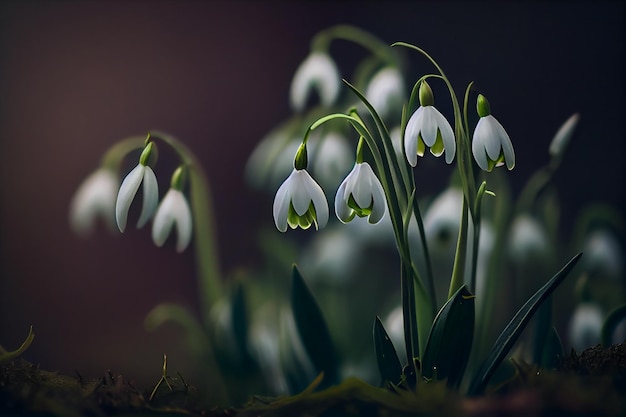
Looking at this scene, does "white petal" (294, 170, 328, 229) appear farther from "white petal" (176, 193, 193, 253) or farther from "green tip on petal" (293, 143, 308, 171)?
"white petal" (176, 193, 193, 253)

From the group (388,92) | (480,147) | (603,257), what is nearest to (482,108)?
(480,147)

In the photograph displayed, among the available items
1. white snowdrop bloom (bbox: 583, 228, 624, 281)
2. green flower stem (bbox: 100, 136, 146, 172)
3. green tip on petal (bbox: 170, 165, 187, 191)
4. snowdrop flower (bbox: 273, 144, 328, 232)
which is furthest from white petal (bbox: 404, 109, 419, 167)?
white snowdrop bloom (bbox: 583, 228, 624, 281)

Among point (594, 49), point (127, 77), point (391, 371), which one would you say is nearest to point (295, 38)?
point (127, 77)

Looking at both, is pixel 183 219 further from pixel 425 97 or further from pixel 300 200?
pixel 425 97

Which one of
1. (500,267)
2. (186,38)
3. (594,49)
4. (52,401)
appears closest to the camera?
(52,401)

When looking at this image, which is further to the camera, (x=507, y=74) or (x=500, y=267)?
(x=507, y=74)

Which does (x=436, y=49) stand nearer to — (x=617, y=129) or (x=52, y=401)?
(x=617, y=129)
